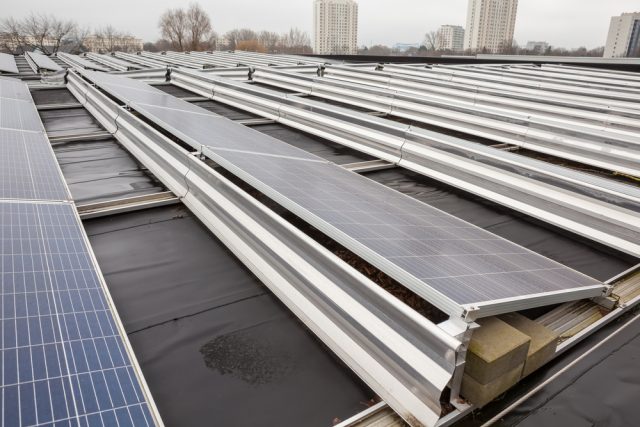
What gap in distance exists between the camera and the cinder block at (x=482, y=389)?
2.92m

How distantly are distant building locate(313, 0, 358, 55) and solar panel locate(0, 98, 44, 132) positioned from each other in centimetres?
16733

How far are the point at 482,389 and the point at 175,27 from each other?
7551 centimetres

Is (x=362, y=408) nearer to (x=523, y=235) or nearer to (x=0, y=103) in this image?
(x=523, y=235)

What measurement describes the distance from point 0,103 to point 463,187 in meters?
12.0

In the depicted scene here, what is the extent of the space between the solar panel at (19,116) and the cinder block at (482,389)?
32.5ft

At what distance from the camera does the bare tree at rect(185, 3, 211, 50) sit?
66.8 m

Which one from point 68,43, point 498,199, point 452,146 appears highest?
point 68,43

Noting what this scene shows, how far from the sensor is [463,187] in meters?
6.76

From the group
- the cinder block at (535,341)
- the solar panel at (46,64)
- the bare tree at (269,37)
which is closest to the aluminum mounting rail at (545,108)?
the cinder block at (535,341)

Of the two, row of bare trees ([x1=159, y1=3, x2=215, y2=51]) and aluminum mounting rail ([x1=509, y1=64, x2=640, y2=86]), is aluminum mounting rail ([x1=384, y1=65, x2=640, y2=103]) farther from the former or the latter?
row of bare trees ([x1=159, y1=3, x2=215, y2=51])

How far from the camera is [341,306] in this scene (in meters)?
3.40

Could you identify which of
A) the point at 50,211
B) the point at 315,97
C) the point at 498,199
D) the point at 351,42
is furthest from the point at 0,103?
the point at 351,42

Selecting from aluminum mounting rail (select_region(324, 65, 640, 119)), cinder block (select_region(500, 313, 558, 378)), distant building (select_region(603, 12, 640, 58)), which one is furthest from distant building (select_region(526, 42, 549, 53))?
cinder block (select_region(500, 313, 558, 378))

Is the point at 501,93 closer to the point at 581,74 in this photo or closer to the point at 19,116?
the point at 581,74
